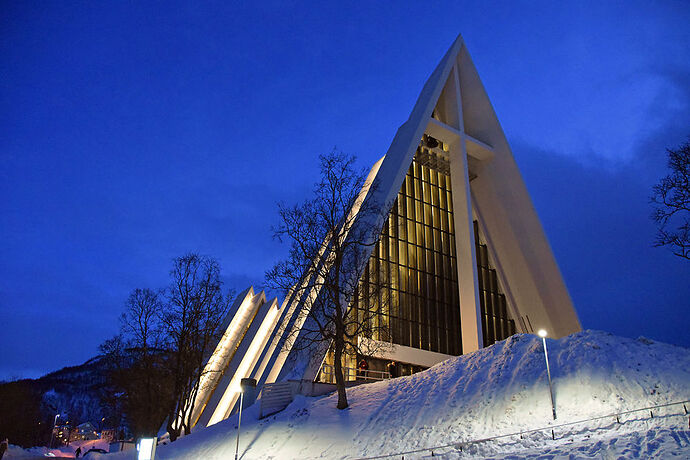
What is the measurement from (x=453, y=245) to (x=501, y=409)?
2072cm

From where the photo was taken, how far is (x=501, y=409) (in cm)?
1203

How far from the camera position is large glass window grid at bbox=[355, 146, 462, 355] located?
27641mm

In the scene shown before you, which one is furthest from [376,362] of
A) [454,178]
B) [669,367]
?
[669,367]

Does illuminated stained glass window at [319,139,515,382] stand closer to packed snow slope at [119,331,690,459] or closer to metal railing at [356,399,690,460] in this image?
packed snow slope at [119,331,690,459]

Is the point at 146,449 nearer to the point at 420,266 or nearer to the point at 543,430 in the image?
the point at 543,430

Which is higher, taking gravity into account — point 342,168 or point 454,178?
point 454,178

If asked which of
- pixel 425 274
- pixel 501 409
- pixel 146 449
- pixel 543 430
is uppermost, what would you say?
pixel 425 274

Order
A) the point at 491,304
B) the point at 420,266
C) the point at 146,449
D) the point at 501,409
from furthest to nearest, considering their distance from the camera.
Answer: the point at 491,304 < the point at 420,266 < the point at 146,449 < the point at 501,409

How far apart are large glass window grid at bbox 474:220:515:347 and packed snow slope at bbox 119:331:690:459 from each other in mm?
15626

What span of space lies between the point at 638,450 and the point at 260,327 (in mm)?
34174

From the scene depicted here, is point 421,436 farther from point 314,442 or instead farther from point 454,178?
point 454,178

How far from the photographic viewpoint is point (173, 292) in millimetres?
22625

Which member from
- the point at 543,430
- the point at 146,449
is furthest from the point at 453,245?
the point at 146,449

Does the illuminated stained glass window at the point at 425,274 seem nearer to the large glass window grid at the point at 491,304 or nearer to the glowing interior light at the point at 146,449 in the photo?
the large glass window grid at the point at 491,304
